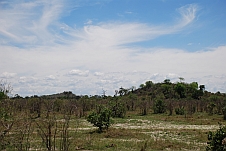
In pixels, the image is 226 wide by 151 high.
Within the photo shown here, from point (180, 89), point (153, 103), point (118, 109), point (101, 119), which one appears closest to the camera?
point (101, 119)

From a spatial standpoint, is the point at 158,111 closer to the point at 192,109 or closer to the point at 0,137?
the point at 192,109

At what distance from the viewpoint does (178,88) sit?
94688 mm

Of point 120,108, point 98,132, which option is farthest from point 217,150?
point 120,108

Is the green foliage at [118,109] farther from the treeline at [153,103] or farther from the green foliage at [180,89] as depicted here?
the green foliage at [180,89]

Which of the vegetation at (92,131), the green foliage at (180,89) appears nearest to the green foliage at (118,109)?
the vegetation at (92,131)

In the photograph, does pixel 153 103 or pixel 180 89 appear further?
pixel 180 89

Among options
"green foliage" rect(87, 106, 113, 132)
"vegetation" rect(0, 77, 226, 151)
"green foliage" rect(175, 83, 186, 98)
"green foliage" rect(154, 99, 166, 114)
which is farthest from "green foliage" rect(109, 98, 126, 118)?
"green foliage" rect(175, 83, 186, 98)

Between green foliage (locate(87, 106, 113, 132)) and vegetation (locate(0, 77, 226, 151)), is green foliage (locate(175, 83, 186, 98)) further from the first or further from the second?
green foliage (locate(87, 106, 113, 132))

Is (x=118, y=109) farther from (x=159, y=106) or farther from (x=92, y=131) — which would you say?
(x=92, y=131)

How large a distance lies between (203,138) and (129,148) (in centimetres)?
782

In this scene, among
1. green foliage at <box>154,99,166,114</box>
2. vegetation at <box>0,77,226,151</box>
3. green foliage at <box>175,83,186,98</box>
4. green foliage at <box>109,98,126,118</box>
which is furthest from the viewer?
green foliage at <box>175,83,186,98</box>

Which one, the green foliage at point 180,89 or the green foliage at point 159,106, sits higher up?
the green foliage at point 180,89

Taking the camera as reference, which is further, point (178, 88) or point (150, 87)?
point (150, 87)

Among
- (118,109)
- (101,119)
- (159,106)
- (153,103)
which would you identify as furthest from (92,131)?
(153,103)
